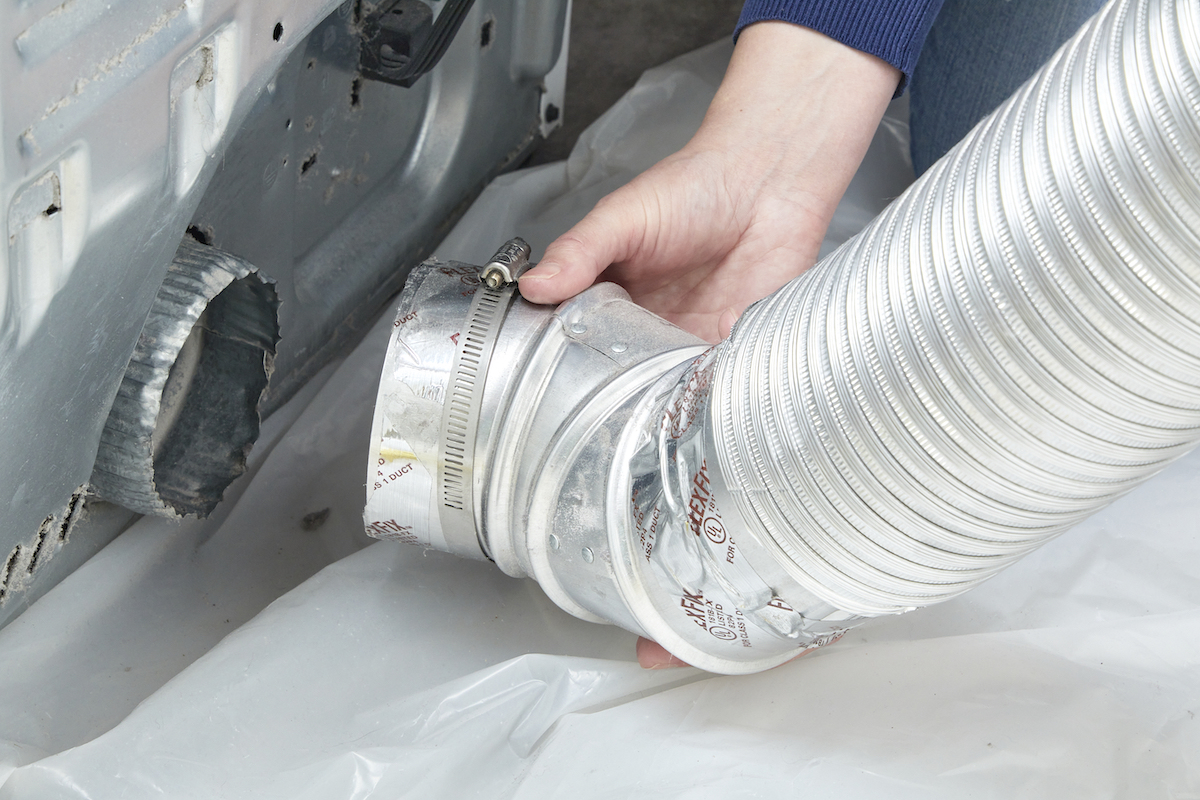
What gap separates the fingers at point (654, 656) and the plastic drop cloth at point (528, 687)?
0.01 metres

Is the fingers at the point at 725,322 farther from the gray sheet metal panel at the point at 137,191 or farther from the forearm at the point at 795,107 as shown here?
the gray sheet metal panel at the point at 137,191

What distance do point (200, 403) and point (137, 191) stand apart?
29 centimetres

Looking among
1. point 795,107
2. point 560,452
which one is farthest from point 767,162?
point 560,452

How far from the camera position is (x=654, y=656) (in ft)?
2.22

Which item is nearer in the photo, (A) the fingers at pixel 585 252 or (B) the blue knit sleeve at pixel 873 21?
(A) the fingers at pixel 585 252

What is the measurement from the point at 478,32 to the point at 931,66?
1.54 ft

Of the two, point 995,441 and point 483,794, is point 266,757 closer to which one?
point 483,794

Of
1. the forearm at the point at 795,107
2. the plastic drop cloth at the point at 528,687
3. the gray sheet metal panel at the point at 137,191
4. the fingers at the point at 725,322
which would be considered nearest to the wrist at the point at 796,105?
the forearm at the point at 795,107

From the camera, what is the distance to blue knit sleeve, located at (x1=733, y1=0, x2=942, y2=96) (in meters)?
0.88

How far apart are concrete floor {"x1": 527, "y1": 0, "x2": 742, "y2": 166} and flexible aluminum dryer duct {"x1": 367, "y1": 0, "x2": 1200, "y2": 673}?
2.99 feet

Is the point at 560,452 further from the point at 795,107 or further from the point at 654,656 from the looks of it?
the point at 795,107

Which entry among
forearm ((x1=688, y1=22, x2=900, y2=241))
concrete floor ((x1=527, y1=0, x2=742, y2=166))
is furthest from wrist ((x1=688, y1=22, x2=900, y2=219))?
concrete floor ((x1=527, y1=0, x2=742, y2=166))

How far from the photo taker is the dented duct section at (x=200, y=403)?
63 cm

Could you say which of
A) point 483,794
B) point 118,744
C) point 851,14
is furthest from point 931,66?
point 118,744
